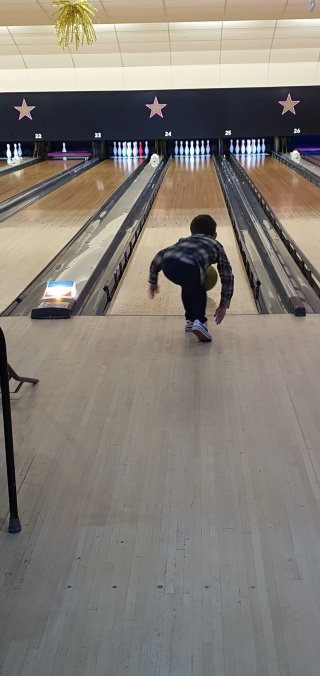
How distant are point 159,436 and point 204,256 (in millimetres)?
1188

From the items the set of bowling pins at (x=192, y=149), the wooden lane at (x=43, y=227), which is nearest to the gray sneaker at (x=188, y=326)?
the wooden lane at (x=43, y=227)

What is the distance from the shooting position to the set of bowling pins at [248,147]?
46.2 ft

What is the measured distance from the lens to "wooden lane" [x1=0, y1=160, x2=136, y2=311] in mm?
5199

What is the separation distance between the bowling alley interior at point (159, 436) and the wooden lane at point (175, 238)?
30 mm

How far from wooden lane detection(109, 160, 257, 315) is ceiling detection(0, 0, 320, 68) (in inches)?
90.2

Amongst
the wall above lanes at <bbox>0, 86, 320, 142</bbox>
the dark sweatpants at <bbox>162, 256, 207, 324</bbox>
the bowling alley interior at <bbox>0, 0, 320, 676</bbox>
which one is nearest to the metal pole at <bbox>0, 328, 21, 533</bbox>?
the bowling alley interior at <bbox>0, 0, 320, 676</bbox>

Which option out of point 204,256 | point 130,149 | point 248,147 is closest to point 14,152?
point 130,149

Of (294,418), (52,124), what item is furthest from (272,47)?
(294,418)

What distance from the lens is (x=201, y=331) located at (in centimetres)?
358

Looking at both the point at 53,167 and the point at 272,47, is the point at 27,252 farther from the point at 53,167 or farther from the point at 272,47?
the point at 272,47

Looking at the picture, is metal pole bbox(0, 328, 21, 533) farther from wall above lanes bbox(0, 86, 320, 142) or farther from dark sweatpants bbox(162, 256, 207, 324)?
wall above lanes bbox(0, 86, 320, 142)

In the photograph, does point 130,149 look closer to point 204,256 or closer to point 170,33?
point 170,33

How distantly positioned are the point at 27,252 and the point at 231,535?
14.0 ft

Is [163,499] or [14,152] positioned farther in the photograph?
[14,152]
